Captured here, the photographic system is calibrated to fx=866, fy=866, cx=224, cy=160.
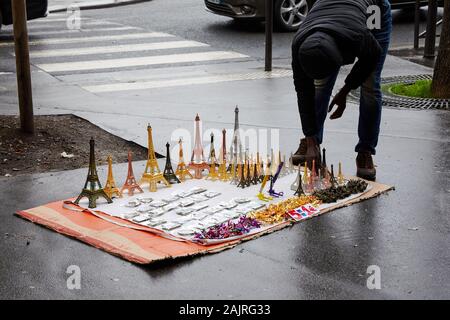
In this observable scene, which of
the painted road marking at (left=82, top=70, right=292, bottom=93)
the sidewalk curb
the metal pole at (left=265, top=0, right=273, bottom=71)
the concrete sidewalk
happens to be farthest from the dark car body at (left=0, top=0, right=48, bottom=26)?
the concrete sidewalk

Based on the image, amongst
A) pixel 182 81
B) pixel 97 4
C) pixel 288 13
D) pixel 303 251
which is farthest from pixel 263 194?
pixel 97 4

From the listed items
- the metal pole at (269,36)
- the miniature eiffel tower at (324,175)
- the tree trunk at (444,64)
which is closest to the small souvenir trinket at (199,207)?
the miniature eiffel tower at (324,175)

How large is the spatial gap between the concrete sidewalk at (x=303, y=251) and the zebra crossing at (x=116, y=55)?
2.87 m

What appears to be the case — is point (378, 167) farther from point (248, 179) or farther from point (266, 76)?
point (266, 76)

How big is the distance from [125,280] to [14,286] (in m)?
0.58

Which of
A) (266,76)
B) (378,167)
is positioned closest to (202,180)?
(378,167)

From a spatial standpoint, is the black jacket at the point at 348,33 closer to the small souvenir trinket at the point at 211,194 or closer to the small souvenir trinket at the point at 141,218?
the small souvenir trinket at the point at 211,194

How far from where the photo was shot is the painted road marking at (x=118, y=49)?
42.0ft

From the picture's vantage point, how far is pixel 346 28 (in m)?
5.90

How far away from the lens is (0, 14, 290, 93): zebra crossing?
10.8 m

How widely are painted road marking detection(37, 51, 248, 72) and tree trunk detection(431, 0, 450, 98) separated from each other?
150 inches

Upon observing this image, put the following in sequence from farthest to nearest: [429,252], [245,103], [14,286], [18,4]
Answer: [245,103] < [18,4] < [429,252] < [14,286]

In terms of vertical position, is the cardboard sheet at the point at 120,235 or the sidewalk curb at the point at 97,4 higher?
the cardboard sheet at the point at 120,235

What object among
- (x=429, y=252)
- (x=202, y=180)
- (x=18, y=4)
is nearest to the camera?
(x=429, y=252)
